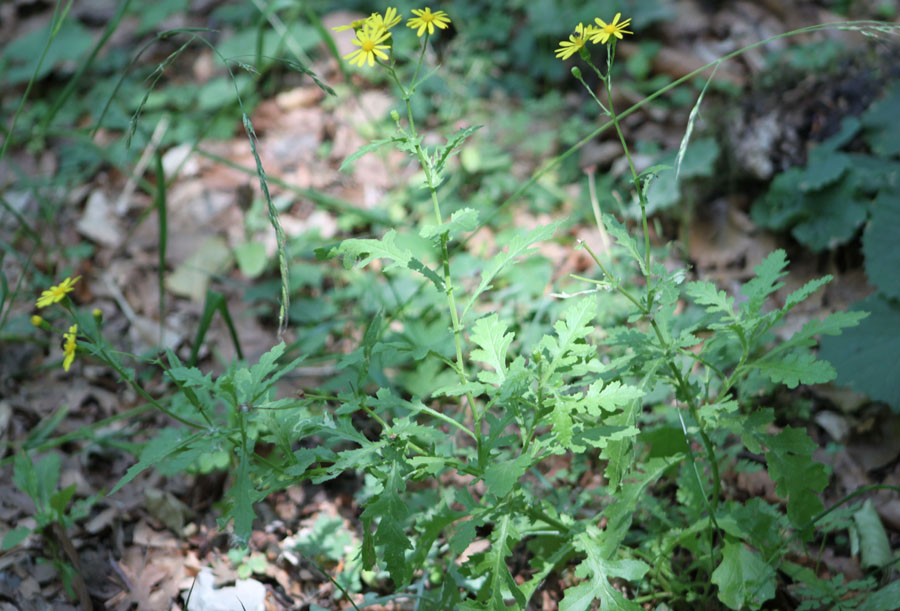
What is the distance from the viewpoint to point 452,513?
4.82 ft

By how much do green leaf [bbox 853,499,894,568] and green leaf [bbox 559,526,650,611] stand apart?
792mm

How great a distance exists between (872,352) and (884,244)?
404 millimetres

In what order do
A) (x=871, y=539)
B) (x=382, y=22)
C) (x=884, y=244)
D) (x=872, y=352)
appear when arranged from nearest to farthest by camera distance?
(x=382, y=22) → (x=871, y=539) → (x=872, y=352) → (x=884, y=244)

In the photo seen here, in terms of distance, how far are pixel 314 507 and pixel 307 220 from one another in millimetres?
1517

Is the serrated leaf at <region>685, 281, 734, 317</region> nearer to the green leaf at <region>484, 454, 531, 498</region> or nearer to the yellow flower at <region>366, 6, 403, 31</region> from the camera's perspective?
the green leaf at <region>484, 454, 531, 498</region>

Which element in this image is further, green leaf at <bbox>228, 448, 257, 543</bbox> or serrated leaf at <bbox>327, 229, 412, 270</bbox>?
serrated leaf at <bbox>327, 229, 412, 270</bbox>

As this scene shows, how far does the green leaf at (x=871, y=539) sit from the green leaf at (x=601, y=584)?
792mm

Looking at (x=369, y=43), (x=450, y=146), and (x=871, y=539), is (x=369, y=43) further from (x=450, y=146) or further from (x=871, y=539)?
(x=871, y=539)

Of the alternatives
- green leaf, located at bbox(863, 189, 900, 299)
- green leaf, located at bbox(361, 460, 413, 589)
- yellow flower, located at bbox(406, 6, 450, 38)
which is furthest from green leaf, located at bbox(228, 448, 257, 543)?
green leaf, located at bbox(863, 189, 900, 299)

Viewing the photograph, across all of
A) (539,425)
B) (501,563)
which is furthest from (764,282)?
(501,563)

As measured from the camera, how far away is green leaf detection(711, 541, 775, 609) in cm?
145

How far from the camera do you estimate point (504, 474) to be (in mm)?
1259

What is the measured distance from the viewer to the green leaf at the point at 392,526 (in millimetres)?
1254

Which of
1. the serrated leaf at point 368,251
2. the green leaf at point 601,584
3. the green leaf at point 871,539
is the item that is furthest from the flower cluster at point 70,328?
the green leaf at point 871,539
